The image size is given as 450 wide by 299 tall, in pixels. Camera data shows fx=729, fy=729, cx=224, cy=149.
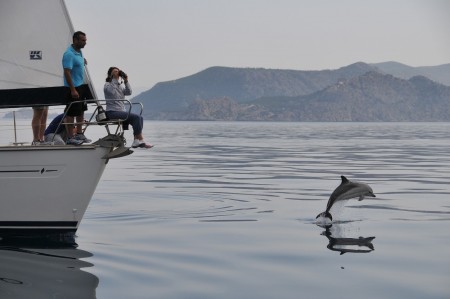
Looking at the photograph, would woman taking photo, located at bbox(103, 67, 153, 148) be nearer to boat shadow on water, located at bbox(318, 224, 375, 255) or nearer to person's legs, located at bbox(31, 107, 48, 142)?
person's legs, located at bbox(31, 107, 48, 142)

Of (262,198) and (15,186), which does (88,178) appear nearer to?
(15,186)

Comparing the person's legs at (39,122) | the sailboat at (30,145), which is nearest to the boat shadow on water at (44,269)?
the sailboat at (30,145)

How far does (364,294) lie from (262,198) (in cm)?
1062

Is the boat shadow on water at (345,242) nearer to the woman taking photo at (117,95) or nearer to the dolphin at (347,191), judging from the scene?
the dolphin at (347,191)

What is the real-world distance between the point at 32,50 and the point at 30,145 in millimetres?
1710

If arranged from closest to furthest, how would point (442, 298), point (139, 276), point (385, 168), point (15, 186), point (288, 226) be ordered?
point (442, 298), point (139, 276), point (15, 186), point (288, 226), point (385, 168)

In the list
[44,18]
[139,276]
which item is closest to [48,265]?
[139,276]

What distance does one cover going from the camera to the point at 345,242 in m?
13.0

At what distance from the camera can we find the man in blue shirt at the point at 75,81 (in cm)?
1268

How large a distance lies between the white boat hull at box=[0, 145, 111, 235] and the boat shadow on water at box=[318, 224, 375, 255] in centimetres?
439

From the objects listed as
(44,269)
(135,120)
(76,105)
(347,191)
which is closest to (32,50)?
(76,105)

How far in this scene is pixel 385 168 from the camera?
30438mm

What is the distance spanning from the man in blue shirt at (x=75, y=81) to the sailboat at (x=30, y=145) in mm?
194

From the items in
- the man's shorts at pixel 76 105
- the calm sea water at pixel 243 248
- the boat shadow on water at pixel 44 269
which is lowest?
the boat shadow on water at pixel 44 269
